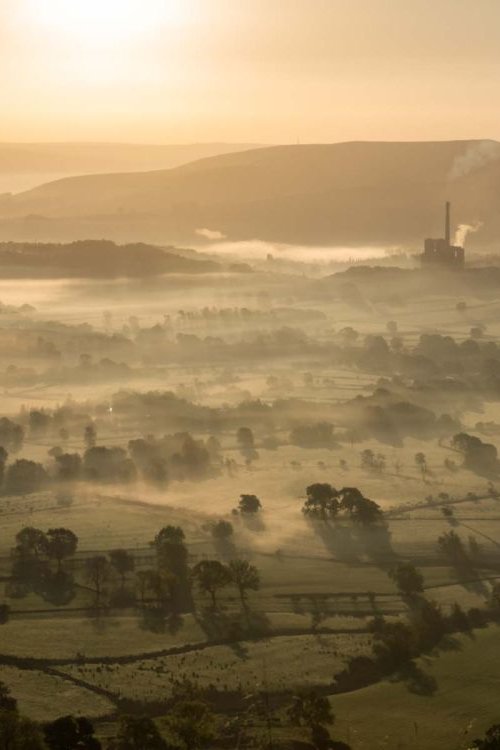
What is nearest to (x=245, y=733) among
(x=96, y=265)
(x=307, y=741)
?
(x=307, y=741)

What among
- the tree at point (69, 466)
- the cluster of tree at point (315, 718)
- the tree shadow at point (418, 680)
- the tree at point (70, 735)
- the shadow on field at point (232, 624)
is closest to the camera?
the tree at point (70, 735)

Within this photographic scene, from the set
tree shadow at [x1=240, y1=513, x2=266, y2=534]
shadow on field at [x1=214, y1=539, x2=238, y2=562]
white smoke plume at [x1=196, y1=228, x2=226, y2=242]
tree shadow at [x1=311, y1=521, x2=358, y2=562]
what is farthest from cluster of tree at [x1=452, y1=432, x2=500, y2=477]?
white smoke plume at [x1=196, y1=228, x2=226, y2=242]

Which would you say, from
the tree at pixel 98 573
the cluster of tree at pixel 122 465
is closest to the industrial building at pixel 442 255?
the cluster of tree at pixel 122 465

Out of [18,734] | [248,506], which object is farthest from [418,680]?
[248,506]

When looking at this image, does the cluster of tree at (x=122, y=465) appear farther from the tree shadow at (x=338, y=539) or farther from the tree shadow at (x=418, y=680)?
the tree shadow at (x=418, y=680)

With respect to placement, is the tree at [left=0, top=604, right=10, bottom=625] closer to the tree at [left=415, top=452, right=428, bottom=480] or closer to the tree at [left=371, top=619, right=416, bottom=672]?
the tree at [left=371, top=619, right=416, bottom=672]
